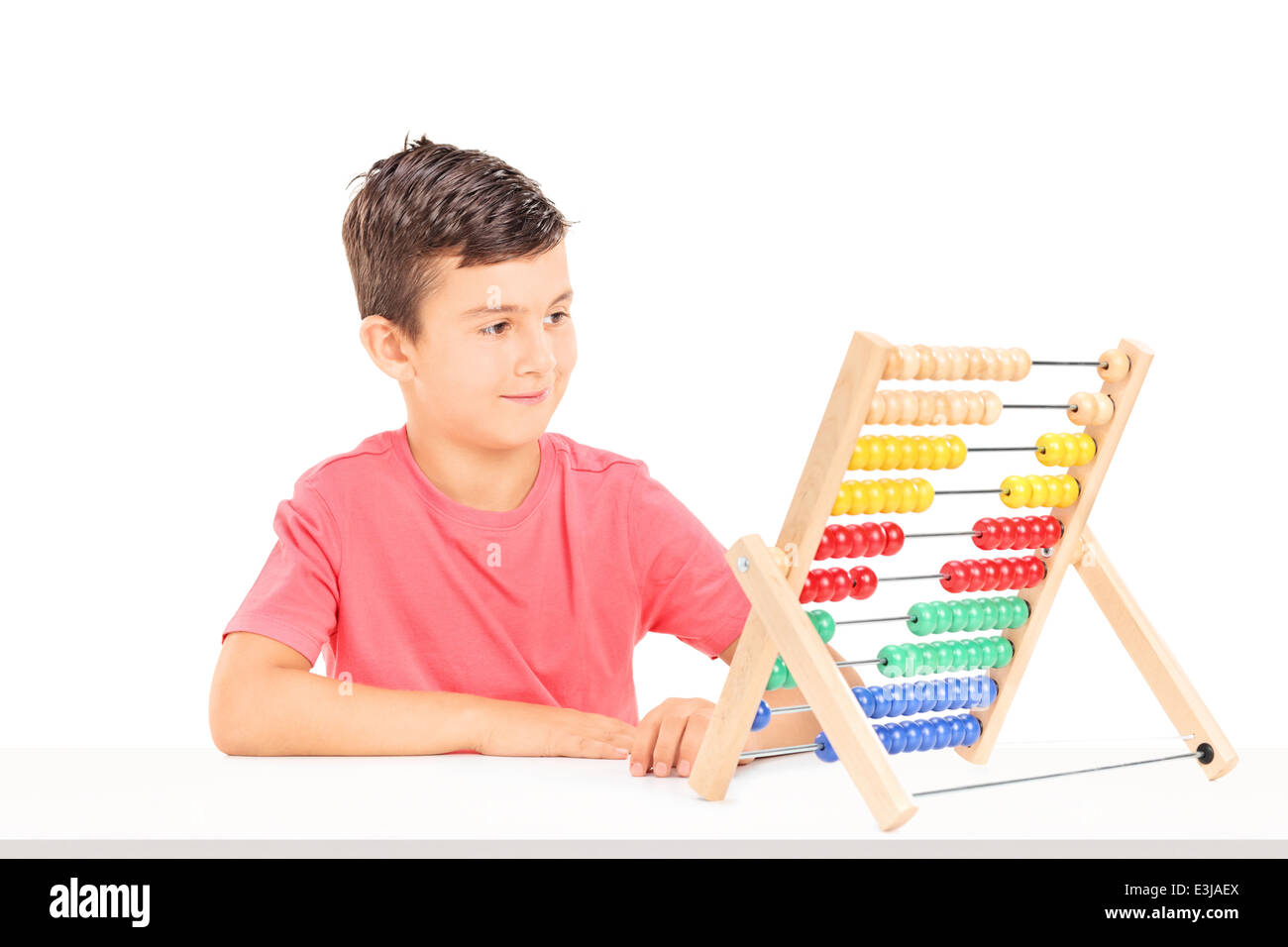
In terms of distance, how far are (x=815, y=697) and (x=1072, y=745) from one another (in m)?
0.71

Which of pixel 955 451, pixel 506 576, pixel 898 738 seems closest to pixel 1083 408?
pixel 955 451

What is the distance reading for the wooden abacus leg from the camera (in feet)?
6.38

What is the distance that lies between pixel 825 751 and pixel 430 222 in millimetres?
1034

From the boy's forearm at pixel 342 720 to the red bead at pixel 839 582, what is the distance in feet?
1.86

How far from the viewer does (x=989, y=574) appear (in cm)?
197

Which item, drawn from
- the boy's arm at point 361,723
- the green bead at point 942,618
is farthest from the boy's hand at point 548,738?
the green bead at point 942,618

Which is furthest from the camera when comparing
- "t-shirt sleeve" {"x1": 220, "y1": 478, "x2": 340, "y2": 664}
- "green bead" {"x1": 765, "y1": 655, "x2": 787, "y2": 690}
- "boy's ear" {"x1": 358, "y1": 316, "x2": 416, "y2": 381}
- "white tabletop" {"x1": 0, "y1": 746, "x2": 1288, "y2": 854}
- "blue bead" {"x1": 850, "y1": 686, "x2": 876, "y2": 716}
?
"boy's ear" {"x1": 358, "y1": 316, "x2": 416, "y2": 381}

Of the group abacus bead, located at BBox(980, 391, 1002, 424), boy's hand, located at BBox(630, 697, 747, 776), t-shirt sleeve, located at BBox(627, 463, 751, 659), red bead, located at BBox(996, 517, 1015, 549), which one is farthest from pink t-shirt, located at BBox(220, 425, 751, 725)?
abacus bead, located at BBox(980, 391, 1002, 424)

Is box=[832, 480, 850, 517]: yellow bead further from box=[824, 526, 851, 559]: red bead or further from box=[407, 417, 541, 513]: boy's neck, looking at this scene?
box=[407, 417, 541, 513]: boy's neck

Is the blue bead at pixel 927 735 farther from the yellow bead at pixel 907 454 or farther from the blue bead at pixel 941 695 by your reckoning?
the yellow bead at pixel 907 454

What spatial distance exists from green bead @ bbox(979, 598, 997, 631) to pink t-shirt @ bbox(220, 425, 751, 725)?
0.46m

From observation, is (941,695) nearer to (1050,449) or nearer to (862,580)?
(862,580)

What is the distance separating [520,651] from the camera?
244 centimetres
